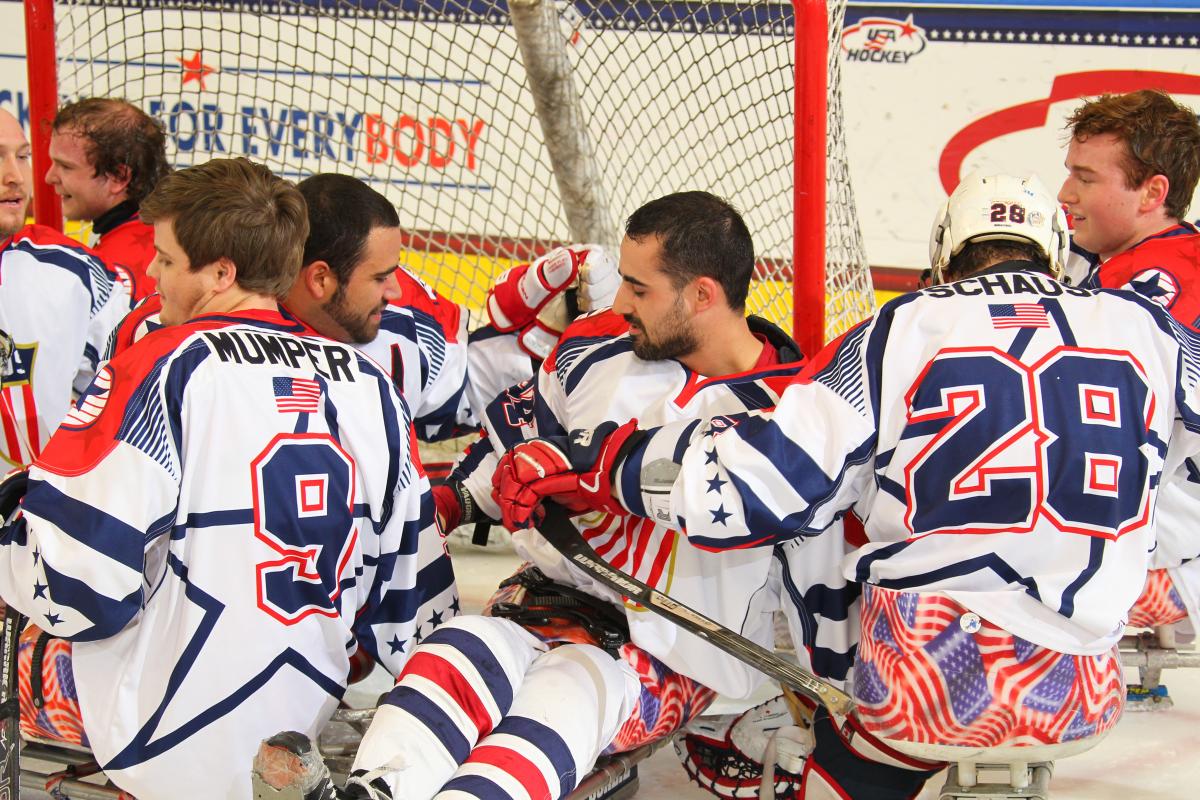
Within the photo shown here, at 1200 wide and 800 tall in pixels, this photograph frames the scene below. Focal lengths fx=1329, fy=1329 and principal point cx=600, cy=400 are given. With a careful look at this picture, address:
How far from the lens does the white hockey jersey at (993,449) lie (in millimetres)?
1845

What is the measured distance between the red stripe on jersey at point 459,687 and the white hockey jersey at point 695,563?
387mm

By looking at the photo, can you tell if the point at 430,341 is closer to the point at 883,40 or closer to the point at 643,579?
the point at 643,579

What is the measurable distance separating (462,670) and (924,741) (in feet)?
2.22

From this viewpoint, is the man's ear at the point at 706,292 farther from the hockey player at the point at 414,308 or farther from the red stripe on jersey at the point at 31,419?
the red stripe on jersey at the point at 31,419

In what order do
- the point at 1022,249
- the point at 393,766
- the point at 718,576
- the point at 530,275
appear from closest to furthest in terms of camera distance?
the point at 393,766 < the point at 1022,249 < the point at 718,576 < the point at 530,275

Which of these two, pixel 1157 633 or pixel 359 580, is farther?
pixel 1157 633

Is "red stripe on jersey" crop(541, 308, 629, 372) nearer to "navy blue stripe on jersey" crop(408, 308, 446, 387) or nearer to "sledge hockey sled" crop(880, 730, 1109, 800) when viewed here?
"navy blue stripe on jersey" crop(408, 308, 446, 387)

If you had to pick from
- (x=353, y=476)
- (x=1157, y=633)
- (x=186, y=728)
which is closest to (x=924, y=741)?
(x=353, y=476)

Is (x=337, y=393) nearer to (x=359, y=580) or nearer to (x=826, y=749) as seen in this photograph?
(x=359, y=580)

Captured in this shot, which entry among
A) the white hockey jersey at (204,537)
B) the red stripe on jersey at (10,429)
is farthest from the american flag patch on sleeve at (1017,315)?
the red stripe on jersey at (10,429)

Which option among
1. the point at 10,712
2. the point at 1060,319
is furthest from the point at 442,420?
the point at 1060,319

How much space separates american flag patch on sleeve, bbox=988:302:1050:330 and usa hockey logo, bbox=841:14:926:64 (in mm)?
4707

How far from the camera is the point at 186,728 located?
1.92 m

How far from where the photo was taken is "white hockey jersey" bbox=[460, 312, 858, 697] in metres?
2.24
